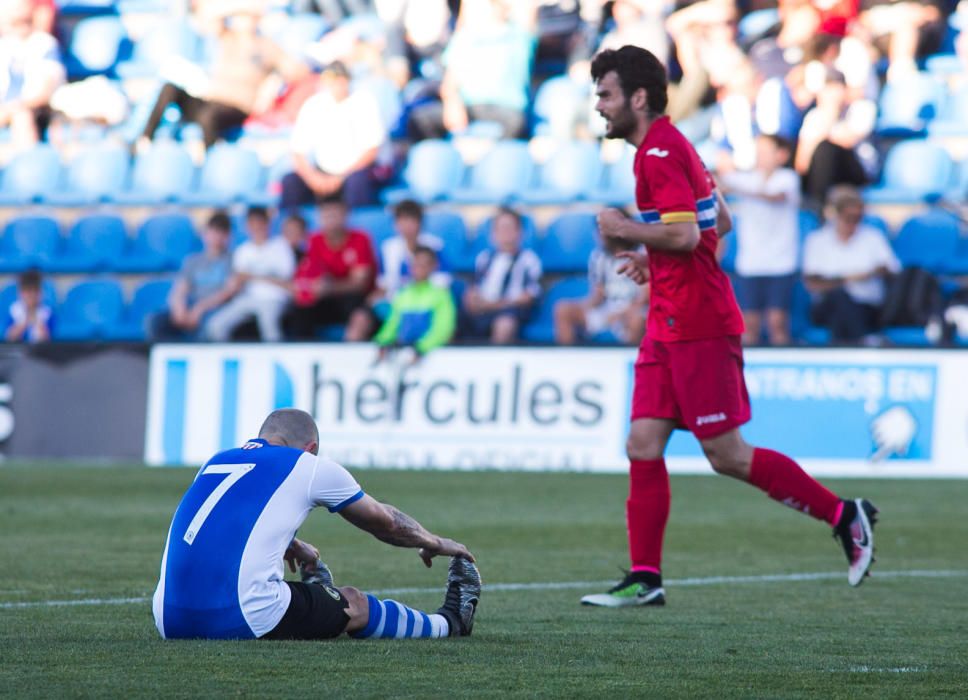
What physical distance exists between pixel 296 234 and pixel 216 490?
11480 mm

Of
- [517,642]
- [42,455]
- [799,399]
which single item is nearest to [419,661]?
[517,642]

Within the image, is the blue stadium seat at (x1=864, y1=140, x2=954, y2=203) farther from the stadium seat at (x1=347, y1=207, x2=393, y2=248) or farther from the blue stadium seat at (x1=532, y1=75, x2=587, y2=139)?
the stadium seat at (x1=347, y1=207, x2=393, y2=248)

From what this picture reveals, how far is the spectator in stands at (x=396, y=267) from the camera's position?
1518 centimetres

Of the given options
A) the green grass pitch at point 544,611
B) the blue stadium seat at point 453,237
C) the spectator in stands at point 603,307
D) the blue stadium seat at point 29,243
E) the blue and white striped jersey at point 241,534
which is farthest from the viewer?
the blue stadium seat at point 29,243

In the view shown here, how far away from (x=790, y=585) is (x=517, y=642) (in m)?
2.42

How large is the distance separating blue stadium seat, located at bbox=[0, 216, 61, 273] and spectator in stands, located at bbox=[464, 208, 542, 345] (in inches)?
208

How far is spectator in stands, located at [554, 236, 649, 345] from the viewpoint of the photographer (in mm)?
14789

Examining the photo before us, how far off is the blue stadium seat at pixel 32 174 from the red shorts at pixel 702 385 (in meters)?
13.7

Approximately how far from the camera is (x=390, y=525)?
5031 millimetres

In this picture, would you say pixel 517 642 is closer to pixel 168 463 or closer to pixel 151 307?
pixel 168 463

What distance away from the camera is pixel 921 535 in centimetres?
970

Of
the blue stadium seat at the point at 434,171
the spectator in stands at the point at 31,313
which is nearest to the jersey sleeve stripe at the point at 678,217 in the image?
the blue stadium seat at the point at 434,171

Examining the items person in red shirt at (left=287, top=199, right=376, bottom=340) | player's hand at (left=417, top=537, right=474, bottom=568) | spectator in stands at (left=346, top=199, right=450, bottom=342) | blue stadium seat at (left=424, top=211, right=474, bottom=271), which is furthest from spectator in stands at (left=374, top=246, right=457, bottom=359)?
player's hand at (left=417, top=537, right=474, bottom=568)

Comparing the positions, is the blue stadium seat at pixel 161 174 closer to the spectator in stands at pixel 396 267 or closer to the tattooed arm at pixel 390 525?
the spectator in stands at pixel 396 267
